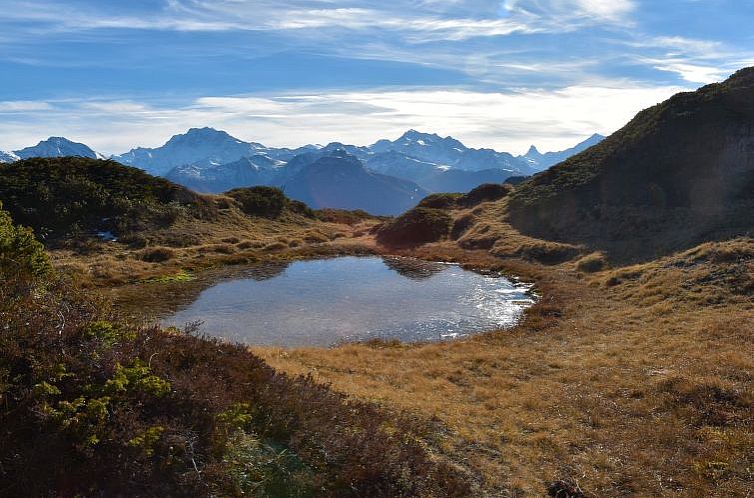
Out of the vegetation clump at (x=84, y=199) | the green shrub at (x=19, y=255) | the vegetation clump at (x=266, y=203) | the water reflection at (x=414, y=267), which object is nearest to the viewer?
the green shrub at (x=19, y=255)

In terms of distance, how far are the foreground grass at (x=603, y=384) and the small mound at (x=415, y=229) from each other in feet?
103

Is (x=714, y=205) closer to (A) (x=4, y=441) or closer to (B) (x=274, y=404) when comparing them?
(B) (x=274, y=404)

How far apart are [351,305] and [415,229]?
3397cm

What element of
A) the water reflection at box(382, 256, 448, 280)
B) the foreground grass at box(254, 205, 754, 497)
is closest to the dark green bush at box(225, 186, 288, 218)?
the water reflection at box(382, 256, 448, 280)

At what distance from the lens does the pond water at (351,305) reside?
25594mm

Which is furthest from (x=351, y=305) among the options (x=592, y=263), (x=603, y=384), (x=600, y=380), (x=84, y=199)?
(x=84, y=199)

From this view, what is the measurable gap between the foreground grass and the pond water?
97.8 inches

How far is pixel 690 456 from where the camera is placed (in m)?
11.4

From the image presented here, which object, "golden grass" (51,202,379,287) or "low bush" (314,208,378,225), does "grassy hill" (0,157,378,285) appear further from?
"low bush" (314,208,378,225)

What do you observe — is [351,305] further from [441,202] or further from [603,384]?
[441,202]

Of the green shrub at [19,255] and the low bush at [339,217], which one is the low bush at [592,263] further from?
the low bush at [339,217]

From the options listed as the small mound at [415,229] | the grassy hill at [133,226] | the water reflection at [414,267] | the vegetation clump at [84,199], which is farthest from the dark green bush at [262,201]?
the water reflection at [414,267]

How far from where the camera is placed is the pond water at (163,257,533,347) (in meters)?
25.6

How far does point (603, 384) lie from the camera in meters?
16.6
